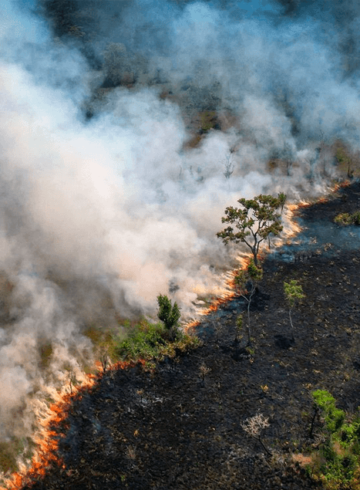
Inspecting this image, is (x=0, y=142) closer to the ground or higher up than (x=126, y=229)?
higher up

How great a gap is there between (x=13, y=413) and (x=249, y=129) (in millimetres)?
53361

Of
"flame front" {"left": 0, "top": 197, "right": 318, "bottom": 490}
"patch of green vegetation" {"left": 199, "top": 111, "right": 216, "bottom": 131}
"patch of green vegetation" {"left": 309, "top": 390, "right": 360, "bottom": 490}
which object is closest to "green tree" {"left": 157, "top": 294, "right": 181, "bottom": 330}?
"flame front" {"left": 0, "top": 197, "right": 318, "bottom": 490}

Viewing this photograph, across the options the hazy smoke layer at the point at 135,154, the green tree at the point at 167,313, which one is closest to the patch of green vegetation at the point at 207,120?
the hazy smoke layer at the point at 135,154

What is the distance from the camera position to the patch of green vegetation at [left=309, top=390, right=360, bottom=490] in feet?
65.1

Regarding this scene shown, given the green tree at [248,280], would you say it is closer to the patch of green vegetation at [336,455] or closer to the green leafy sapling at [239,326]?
the green leafy sapling at [239,326]

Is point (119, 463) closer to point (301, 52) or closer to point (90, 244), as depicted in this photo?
point (90, 244)

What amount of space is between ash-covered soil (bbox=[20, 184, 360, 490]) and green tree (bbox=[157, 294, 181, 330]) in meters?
2.46

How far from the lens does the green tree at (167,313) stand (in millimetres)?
28094

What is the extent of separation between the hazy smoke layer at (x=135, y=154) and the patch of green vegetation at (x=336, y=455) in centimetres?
1347

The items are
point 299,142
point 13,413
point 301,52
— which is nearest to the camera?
point 13,413

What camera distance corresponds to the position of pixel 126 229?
36500 mm

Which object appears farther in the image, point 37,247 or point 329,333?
point 37,247

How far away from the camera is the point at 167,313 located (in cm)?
2822

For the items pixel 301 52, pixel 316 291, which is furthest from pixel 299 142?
pixel 316 291
